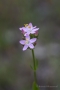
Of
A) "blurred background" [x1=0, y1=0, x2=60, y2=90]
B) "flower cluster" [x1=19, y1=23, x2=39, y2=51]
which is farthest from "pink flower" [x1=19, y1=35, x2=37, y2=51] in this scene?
"blurred background" [x1=0, y1=0, x2=60, y2=90]

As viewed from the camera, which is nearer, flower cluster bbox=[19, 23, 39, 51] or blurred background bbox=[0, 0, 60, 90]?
flower cluster bbox=[19, 23, 39, 51]

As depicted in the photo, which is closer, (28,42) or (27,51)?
(28,42)

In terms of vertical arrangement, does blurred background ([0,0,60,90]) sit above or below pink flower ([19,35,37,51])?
above

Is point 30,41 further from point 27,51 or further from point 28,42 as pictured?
point 27,51

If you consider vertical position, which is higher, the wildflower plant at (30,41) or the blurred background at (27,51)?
the blurred background at (27,51)

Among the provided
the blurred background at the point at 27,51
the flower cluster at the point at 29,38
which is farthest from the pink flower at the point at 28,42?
the blurred background at the point at 27,51

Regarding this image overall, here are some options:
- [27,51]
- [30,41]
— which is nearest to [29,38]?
[30,41]

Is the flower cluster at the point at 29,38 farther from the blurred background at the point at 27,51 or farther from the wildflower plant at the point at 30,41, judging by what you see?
the blurred background at the point at 27,51

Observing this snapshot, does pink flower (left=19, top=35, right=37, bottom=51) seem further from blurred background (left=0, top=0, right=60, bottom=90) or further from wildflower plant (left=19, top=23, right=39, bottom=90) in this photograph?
blurred background (left=0, top=0, right=60, bottom=90)

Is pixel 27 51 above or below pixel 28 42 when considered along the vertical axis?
above
